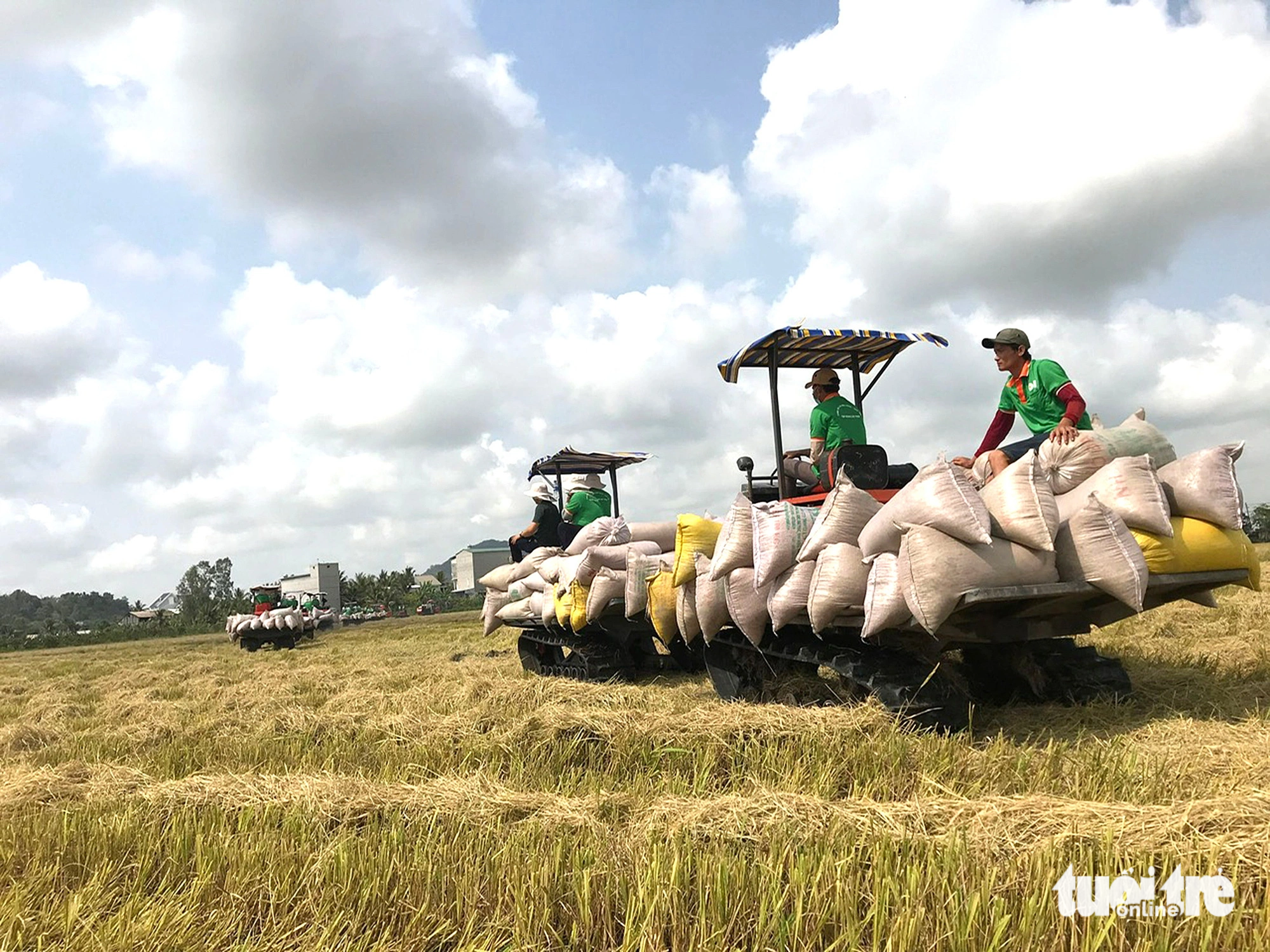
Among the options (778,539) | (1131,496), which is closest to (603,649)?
(778,539)

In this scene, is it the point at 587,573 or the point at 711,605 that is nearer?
the point at 711,605

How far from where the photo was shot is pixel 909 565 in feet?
11.0

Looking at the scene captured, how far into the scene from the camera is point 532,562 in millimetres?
7746

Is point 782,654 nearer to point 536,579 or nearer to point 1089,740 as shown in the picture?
point 1089,740

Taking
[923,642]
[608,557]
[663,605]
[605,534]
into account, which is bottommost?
[923,642]

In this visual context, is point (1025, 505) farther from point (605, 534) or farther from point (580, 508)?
point (580, 508)

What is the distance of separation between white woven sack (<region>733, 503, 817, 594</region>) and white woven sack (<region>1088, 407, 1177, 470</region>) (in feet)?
4.47

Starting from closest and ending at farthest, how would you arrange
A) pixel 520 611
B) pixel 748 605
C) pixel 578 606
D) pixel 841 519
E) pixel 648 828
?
pixel 648 828 → pixel 841 519 → pixel 748 605 → pixel 578 606 → pixel 520 611

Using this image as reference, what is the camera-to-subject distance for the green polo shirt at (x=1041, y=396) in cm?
418

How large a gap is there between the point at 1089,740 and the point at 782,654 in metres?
1.41

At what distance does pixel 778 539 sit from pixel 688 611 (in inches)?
38.1

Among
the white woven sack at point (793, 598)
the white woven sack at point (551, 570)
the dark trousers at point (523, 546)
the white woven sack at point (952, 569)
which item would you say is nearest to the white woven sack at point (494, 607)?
the dark trousers at point (523, 546)

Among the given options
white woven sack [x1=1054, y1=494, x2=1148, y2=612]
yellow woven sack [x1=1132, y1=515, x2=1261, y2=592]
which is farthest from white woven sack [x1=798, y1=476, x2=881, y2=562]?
yellow woven sack [x1=1132, y1=515, x2=1261, y2=592]

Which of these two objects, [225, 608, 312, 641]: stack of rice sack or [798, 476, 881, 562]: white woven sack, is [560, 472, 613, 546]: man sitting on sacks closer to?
[798, 476, 881, 562]: white woven sack
